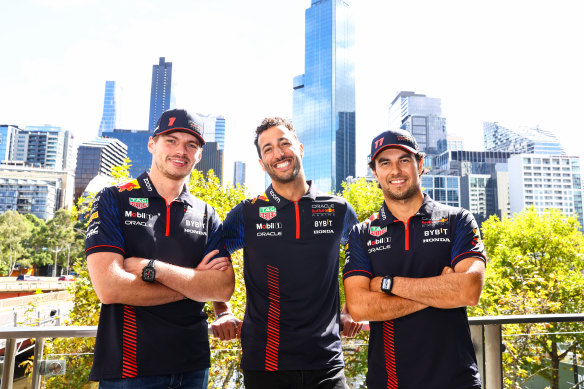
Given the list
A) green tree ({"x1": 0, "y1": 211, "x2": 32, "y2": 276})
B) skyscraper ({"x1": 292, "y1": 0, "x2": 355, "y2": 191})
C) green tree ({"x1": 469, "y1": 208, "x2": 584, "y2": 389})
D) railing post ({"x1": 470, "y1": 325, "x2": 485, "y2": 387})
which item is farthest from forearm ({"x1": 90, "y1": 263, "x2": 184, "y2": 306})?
skyscraper ({"x1": 292, "y1": 0, "x2": 355, "y2": 191})

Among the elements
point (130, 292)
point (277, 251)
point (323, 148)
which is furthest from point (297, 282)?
point (323, 148)

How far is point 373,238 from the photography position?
2.31 metres

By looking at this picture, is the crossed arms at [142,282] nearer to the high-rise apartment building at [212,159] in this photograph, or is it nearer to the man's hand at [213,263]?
the man's hand at [213,263]

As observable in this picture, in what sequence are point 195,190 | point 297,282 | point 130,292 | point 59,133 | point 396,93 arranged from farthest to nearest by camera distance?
point 396,93
point 59,133
point 195,190
point 297,282
point 130,292

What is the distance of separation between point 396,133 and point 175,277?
1.49 meters

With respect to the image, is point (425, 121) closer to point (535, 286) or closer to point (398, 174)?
point (535, 286)

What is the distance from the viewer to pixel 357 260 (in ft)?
7.53

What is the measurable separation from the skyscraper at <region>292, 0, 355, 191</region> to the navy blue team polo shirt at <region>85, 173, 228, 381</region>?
123933 mm

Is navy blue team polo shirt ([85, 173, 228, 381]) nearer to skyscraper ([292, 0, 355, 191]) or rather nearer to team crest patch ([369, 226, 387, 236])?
team crest patch ([369, 226, 387, 236])

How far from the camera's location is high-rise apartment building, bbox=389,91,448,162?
16462 centimetres

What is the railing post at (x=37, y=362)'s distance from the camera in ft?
8.55

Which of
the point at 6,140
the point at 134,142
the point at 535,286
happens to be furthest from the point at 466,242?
the point at 6,140

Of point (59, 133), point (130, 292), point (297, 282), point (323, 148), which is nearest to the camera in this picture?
point (130, 292)

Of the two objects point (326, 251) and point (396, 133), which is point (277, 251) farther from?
point (396, 133)
